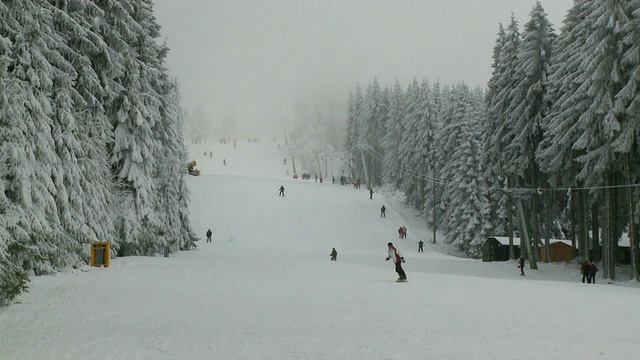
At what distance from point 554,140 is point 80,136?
981 inches

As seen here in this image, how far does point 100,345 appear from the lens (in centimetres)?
912

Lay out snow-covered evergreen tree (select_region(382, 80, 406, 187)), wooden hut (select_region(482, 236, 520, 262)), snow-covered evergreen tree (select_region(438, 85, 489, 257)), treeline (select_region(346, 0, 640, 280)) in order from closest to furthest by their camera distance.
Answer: treeline (select_region(346, 0, 640, 280)), wooden hut (select_region(482, 236, 520, 262)), snow-covered evergreen tree (select_region(438, 85, 489, 257)), snow-covered evergreen tree (select_region(382, 80, 406, 187))

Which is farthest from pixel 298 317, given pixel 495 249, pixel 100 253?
pixel 495 249

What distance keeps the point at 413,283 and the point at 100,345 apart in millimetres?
13541

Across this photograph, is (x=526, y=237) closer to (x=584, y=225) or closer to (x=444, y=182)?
(x=584, y=225)

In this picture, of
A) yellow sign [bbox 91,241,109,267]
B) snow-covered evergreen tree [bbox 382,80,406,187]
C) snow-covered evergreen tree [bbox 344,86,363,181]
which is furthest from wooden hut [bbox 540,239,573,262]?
snow-covered evergreen tree [bbox 344,86,363,181]

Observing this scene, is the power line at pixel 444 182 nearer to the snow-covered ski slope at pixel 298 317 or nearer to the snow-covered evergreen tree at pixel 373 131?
the snow-covered evergreen tree at pixel 373 131

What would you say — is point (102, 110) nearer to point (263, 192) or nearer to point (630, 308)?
point (630, 308)

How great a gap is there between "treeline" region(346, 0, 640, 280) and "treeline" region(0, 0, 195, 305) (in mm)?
22074

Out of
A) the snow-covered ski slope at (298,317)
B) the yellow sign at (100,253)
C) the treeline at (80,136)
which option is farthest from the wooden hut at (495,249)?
the yellow sign at (100,253)

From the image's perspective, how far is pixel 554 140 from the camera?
100ft

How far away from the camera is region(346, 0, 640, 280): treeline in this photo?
26.6 metres

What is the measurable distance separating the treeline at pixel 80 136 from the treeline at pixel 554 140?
72.4 ft

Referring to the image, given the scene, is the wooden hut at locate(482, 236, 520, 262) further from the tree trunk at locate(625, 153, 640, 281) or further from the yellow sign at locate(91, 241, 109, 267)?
the yellow sign at locate(91, 241, 109, 267)
